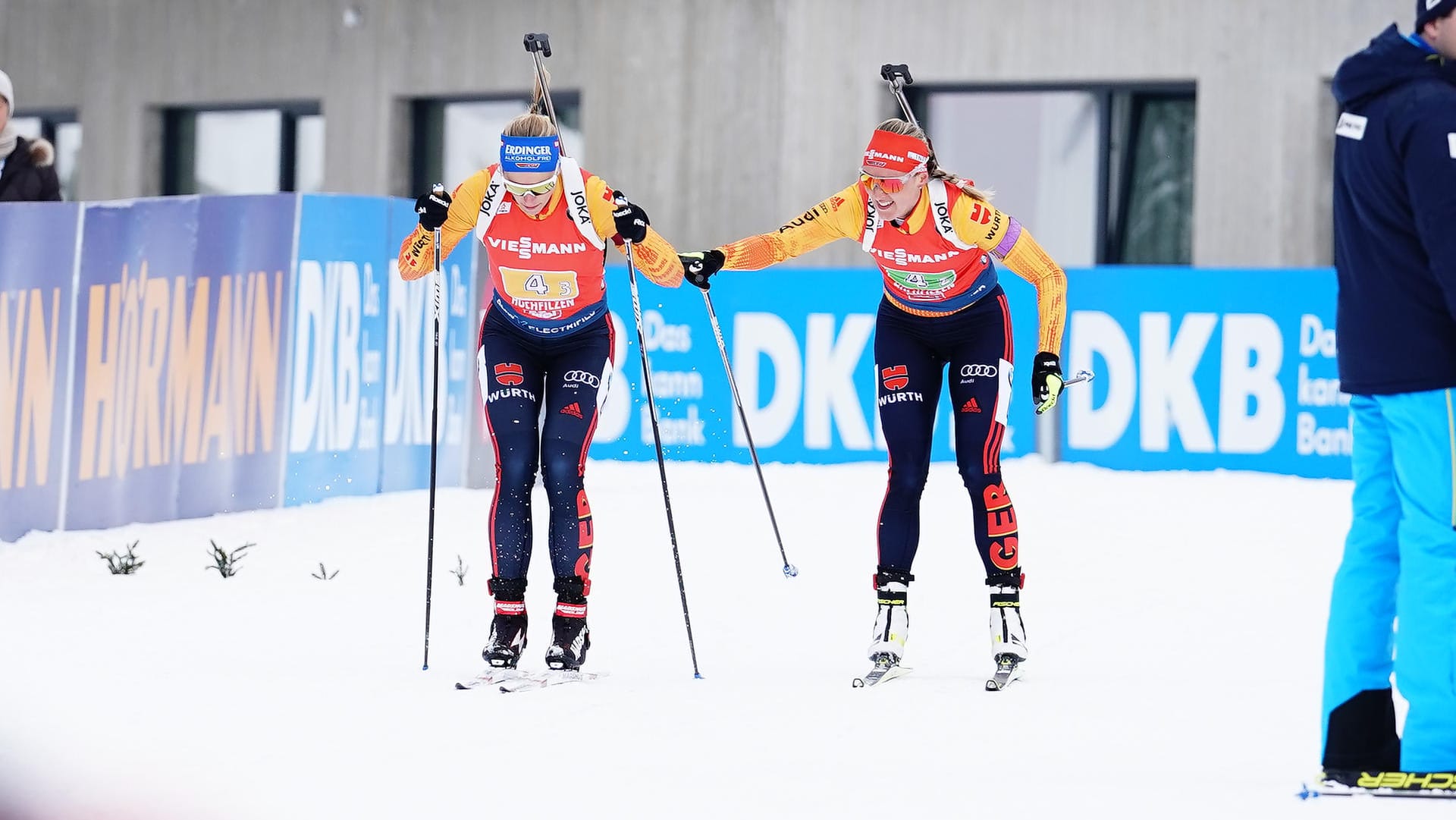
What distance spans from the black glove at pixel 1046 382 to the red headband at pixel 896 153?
0.77 meters

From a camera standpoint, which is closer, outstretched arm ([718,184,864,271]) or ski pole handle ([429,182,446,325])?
ski pole handle ([429,182,446,325])

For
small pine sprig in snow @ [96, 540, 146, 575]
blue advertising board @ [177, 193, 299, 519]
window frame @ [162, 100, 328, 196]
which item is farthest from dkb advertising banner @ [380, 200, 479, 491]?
window frame @ [162, 100, 328, 196]

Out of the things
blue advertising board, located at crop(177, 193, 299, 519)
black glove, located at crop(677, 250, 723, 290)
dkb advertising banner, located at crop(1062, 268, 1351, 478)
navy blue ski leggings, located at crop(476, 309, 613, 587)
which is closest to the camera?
navy blue ski leggings, located at crop(476, 309, 613, 587)

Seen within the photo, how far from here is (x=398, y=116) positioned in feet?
61.7

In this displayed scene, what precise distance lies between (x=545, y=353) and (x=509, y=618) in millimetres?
900

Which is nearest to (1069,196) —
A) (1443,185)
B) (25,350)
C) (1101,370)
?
(1101,370)

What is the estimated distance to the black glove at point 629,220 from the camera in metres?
6.04

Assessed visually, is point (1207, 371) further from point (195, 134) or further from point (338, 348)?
point (195, 134)

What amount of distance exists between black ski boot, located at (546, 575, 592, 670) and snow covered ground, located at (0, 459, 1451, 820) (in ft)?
0.52

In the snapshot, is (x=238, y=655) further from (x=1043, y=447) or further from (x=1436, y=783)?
(x=1043, y=447)

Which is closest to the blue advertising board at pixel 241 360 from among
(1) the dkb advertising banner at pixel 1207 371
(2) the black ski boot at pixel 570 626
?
(2) the black ski boot at pixel 570 626

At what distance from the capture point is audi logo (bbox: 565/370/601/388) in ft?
20.3

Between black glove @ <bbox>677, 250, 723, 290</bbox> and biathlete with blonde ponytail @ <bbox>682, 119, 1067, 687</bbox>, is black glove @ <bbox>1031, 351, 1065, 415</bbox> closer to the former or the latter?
biathlete with blonde ponytail @ <bbox>682, 119, 1067, 687</bbox>

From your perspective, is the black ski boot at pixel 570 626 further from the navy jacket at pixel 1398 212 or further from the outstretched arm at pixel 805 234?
the navy jacket at pixel 1398 212
